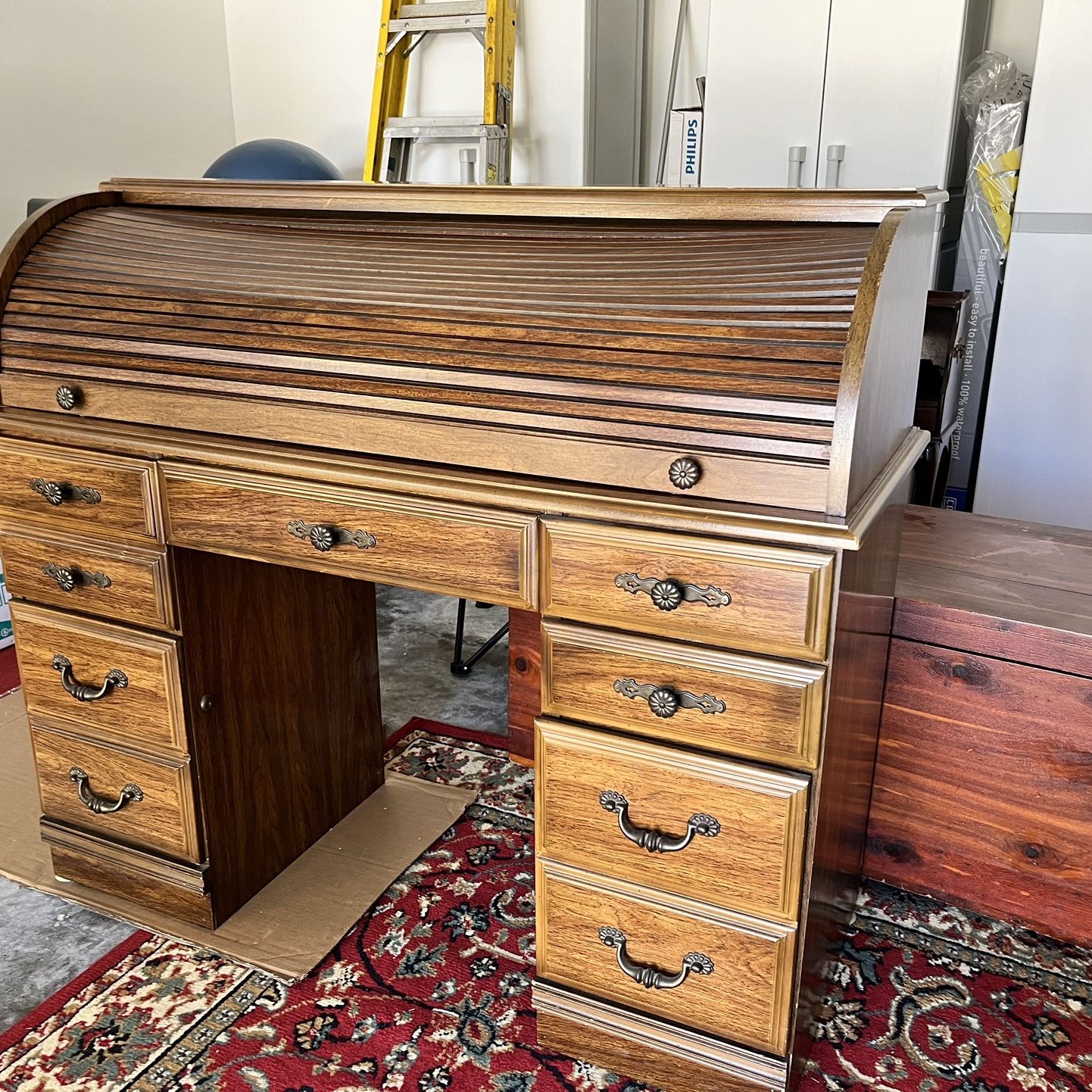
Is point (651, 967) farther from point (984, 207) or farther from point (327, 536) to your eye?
point (984, 207)

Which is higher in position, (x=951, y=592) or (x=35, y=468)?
(x=35, y=468)

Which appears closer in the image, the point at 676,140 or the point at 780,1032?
the point at 780,1032

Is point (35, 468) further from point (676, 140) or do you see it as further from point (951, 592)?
point (676, 140)

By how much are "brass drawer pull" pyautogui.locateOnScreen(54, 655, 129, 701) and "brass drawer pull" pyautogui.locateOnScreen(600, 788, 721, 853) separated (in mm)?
874

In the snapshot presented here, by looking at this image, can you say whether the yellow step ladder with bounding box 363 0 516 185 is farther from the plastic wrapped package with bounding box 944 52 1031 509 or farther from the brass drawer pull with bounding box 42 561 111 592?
the brass drawer pull with bounding box 42 561 111 592

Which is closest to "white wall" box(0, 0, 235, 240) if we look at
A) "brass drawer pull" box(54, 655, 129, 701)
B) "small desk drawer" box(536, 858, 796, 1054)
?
"brass drawer pull" box(54, 655, 129, 701)

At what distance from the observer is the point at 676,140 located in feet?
13.4

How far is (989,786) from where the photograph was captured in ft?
5.68

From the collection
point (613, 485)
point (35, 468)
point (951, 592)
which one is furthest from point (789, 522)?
point (35, 468)

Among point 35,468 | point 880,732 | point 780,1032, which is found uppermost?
point 35,468

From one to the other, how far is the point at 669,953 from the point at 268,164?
2.84 m

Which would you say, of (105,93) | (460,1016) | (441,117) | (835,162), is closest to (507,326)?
(460,1016)

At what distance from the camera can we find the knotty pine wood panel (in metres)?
1.65

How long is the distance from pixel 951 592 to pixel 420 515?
92 cm
